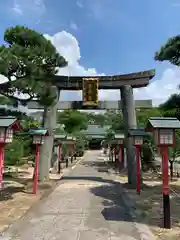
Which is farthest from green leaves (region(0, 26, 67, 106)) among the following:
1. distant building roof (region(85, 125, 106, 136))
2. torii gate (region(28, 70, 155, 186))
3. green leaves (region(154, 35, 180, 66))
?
distant building roof (region(85, 125, 106, 136))

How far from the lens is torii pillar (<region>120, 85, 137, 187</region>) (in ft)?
42.6

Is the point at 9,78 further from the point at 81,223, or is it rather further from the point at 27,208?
the point at 81,223

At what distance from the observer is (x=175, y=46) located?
836 cm

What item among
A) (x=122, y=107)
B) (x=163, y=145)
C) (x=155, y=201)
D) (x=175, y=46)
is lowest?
(x=155, y=201)

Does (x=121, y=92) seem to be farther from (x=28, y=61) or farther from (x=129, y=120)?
(x=28, y=61)

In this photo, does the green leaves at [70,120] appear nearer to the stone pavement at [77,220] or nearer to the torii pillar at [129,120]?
the torii pillar at [129,120]

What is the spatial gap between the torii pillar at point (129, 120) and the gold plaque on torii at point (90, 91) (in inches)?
54.8

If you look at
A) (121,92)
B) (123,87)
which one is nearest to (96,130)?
(121,92)

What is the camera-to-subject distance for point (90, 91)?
1381 cm

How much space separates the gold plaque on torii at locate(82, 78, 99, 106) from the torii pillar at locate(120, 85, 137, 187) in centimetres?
139

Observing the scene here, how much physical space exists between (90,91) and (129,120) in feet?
8.29

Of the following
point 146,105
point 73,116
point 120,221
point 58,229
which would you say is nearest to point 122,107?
point 146,105

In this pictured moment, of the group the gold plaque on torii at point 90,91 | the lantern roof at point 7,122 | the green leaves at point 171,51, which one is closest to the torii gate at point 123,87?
the gold plaque on torii at point 90,91

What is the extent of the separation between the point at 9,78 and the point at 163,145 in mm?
5909
